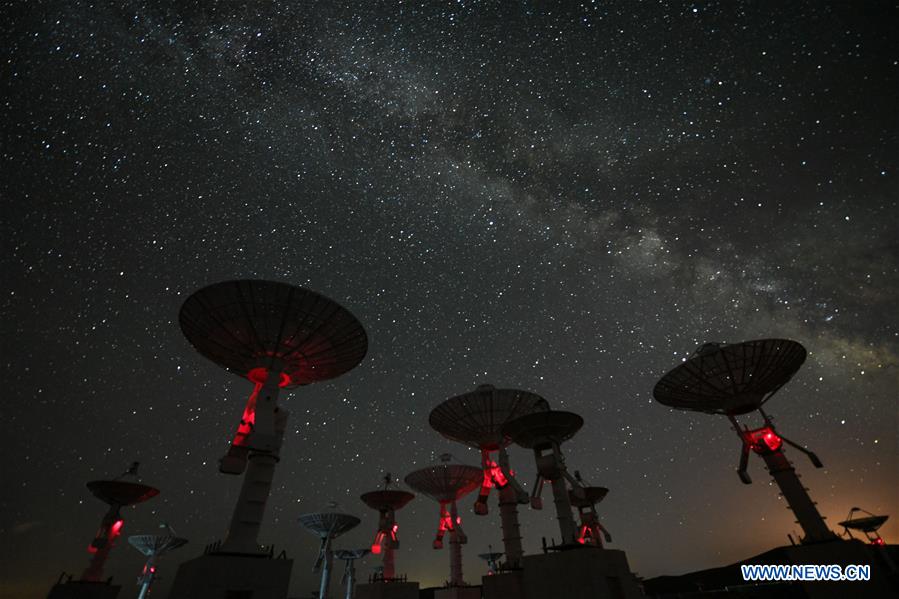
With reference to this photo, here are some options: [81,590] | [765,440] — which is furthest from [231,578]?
[765,440]

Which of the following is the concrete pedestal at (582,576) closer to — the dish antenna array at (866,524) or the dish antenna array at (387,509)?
the dish antenna array at (387,509)

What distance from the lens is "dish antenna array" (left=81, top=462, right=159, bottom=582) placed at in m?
29.6

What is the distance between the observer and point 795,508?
997 inches

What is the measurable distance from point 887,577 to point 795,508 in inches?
172

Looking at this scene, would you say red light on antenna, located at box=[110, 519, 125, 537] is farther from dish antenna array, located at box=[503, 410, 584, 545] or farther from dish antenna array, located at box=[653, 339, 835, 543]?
dish antenna array, located at box=[653, 339, 835, 543]

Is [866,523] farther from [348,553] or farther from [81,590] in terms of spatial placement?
[81,590]

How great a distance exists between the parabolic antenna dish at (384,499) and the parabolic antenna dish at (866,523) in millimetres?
45700

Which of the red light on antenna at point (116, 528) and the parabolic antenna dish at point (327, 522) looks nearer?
the red light on antenna at point (116, 528)

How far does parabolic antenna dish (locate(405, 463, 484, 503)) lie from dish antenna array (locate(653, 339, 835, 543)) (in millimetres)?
18331

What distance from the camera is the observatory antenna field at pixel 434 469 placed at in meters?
18.9

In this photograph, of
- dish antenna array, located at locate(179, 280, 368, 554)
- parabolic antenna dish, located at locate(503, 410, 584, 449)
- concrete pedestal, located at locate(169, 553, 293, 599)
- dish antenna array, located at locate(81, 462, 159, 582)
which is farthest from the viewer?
dish antenna array, located at locate(81, 462, 159, 582)

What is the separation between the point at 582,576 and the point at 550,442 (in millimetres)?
7503

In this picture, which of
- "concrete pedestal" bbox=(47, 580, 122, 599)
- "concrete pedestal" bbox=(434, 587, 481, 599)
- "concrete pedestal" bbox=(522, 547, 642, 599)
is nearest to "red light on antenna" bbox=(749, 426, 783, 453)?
"concrete pedestal" bbox=(522, 547, 642, 599)

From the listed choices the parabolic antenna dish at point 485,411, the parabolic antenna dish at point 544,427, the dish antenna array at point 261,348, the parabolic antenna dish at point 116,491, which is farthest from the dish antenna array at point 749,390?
the parabolic antenna dish at point 116,491
